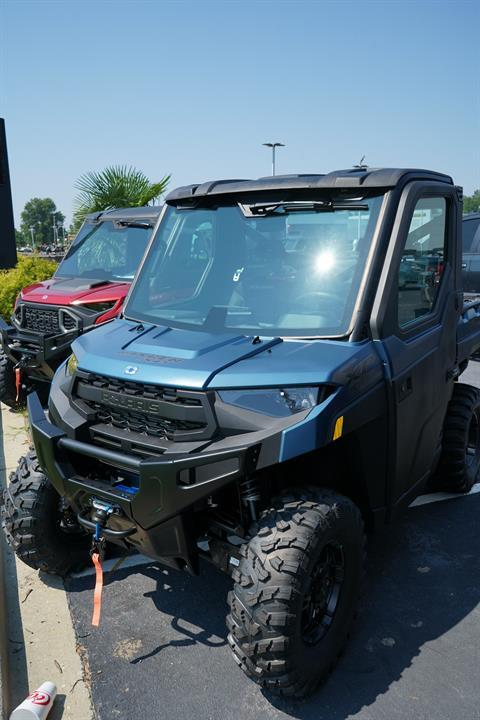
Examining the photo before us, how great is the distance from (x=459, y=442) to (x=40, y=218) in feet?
543

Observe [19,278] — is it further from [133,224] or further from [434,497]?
[434,497]

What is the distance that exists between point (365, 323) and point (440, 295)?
1064 millimetres

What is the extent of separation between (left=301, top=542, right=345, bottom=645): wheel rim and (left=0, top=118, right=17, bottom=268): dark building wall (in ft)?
37.7

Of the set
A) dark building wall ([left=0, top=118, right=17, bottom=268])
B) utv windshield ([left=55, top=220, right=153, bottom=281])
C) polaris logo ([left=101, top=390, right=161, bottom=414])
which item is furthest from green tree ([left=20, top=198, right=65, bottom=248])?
polaris logo ([left=101, top=390, right=161, bottom=414])

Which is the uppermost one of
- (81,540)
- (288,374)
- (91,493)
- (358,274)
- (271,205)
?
(271,205)

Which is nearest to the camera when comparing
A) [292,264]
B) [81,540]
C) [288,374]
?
[288,374]

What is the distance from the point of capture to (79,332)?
604 cm

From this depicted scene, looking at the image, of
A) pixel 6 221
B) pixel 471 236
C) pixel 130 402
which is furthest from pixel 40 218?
pixel 130 402

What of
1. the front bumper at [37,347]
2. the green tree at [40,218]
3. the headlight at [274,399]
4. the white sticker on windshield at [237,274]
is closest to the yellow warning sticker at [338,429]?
the headlight at [274,399]

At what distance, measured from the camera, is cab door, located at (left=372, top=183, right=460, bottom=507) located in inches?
114

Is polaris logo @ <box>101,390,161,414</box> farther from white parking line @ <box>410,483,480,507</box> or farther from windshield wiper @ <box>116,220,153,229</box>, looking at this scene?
windshield wiper @ <box>116,220,153,229</box>

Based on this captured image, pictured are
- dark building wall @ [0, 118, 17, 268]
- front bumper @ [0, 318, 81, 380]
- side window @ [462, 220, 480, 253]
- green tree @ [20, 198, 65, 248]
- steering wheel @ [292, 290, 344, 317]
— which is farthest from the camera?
green tree @ [20, 198, 65, 248]

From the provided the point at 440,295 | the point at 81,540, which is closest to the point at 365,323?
the point at 440,295

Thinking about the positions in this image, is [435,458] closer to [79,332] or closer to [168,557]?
[168,557]
